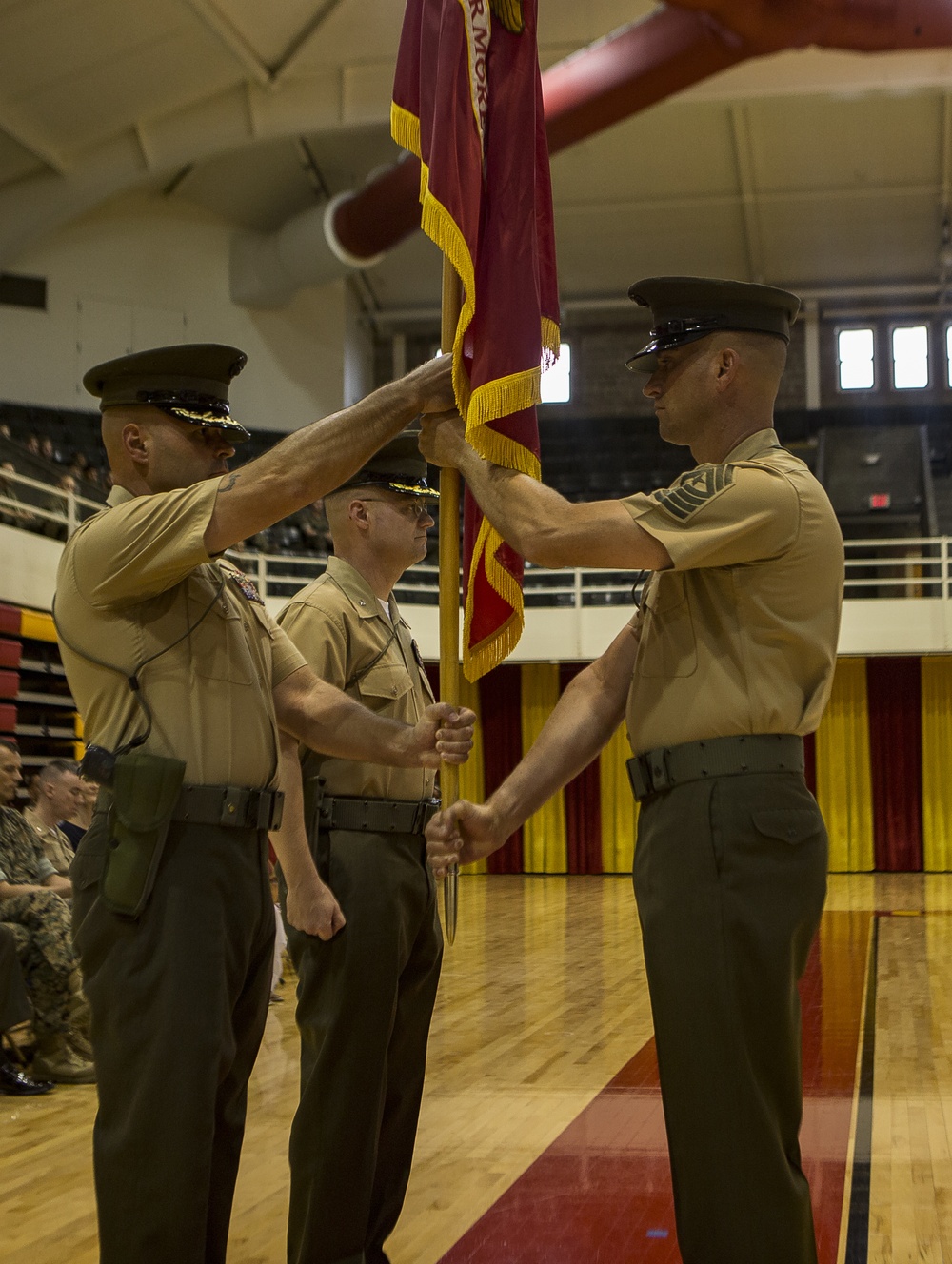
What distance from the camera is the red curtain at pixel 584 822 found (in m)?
15.7

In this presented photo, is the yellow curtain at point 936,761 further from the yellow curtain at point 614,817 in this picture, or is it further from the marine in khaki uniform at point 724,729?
the marine in khaki uniform at point 724,729

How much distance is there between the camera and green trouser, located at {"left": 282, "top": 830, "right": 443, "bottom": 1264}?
97.0 inches

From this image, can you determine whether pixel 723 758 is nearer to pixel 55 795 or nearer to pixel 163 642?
pixel 163 642

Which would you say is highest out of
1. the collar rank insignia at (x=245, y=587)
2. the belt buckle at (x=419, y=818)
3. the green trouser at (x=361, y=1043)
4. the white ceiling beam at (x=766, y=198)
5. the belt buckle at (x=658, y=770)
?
the white ceiling beam at (x=766, y=198)

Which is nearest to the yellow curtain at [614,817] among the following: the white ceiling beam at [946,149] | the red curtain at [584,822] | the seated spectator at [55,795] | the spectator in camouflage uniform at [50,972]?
the red curtain at [584,822]

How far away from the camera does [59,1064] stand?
16.0 feet

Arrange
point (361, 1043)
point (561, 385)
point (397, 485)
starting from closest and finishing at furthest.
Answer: point (361, 1043) < point (397, 485) < point (561, 385)

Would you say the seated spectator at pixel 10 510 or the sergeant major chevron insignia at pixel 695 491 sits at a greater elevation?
the seated spectator at pixel 10 510

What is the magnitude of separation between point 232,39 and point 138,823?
1219 centimetres

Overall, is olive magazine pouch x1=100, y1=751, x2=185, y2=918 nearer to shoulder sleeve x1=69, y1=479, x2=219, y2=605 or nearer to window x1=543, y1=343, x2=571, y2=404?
shoulder sleeve x1=69, y1=479, x2=219, y2=605

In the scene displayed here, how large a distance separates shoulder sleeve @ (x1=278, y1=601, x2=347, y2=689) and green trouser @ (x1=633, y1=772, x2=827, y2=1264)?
0.98m

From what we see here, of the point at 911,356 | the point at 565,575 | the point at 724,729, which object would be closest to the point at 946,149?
the point at 911,356

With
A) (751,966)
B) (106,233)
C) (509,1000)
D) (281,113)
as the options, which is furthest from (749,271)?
(751,966)

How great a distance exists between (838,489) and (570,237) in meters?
4.71
